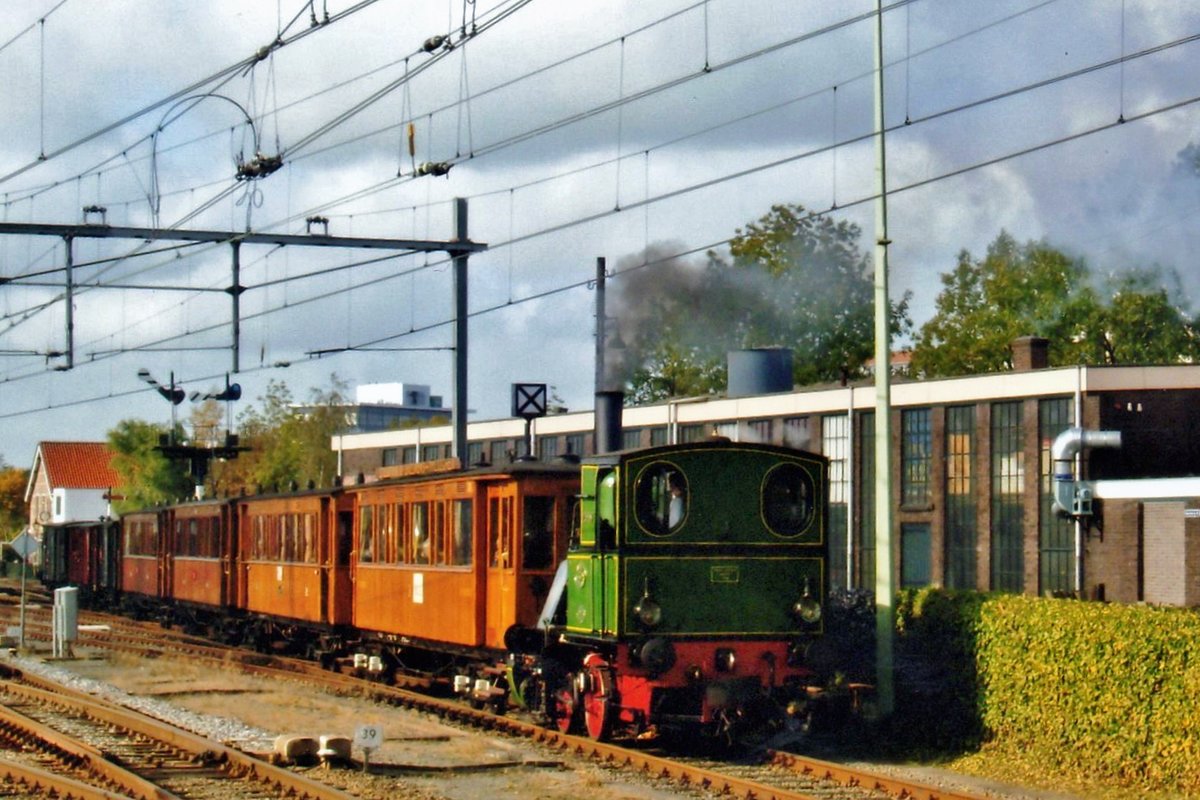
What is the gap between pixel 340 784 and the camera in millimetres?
14297

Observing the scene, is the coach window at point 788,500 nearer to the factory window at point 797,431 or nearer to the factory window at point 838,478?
the factory window at point 838,478

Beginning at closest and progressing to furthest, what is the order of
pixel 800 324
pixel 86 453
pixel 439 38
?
pixel 439 38, pixel 800 324, pixel 86 453

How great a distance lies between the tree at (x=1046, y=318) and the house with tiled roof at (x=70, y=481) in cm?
6034

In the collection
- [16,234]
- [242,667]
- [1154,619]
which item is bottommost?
[242,667]

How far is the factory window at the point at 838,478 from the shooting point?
3906 centimetres

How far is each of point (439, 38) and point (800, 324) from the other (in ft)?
110

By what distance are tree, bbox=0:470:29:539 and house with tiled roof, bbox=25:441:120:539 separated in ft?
8.72

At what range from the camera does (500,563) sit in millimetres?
18500

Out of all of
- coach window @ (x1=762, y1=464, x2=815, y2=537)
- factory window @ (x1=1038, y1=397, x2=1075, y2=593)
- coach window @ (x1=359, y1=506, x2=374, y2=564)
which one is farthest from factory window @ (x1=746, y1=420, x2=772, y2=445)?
coach window @ (x1=762, y1=464, x2=815, y2=537)

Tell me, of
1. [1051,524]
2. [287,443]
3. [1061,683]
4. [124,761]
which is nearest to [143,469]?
[287,443]

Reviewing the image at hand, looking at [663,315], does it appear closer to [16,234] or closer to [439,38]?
[16,234]

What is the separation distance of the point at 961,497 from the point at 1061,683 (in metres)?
23.3

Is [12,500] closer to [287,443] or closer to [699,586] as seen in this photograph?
[287,443]

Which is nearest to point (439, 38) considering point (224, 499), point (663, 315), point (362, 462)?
point (224, 499)
